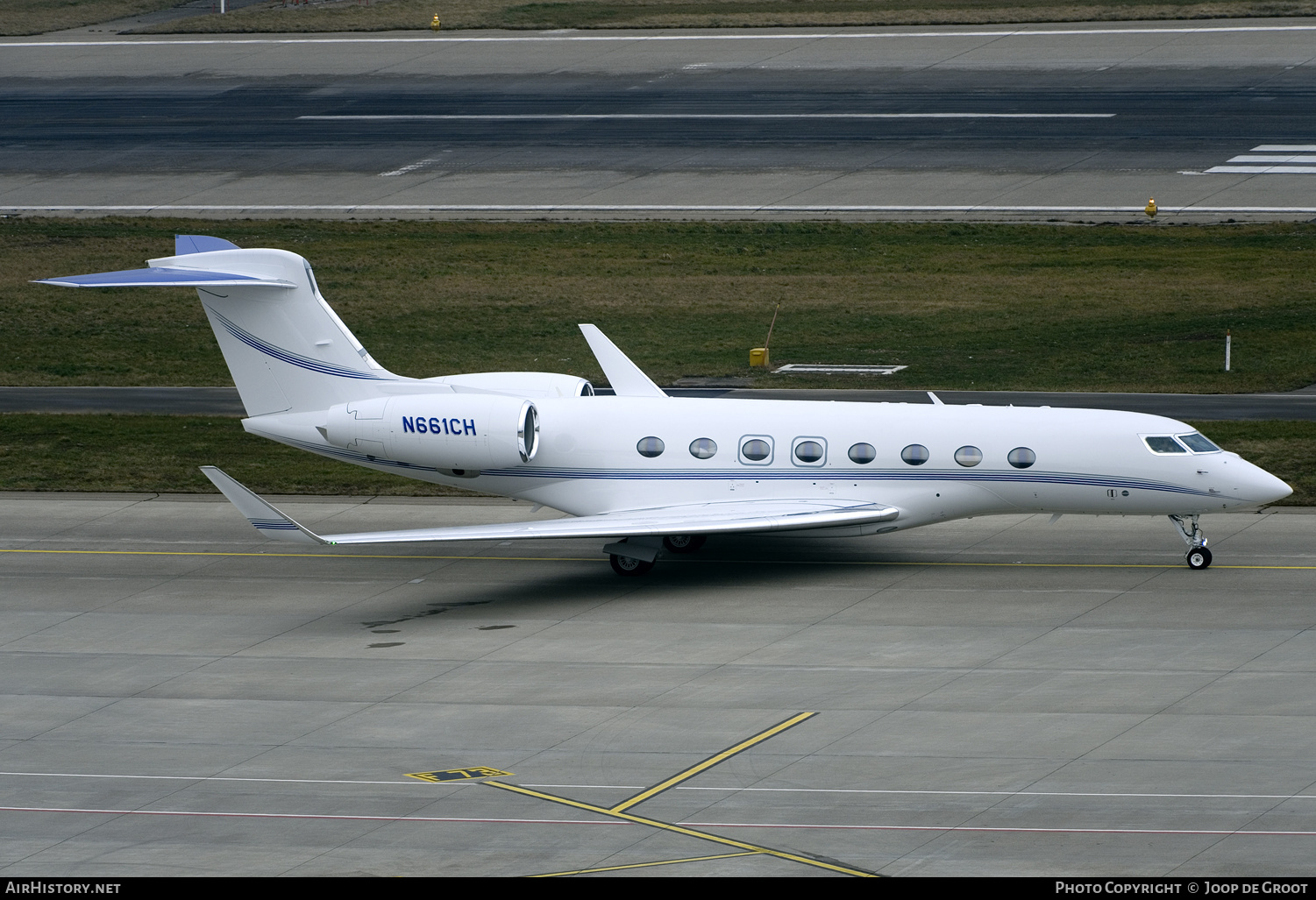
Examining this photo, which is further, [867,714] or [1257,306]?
[1257,306]

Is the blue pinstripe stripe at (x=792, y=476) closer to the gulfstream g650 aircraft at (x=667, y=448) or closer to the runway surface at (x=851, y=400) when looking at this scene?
the gulfstream g650 aircraft at (x=667, y=448)

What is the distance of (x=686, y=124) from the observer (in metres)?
70.9

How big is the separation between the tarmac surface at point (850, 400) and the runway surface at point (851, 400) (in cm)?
2

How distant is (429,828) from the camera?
19.7m

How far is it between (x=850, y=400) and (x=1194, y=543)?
1436 centimetres

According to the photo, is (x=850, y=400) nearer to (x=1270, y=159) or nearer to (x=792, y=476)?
(x=792, y=476)

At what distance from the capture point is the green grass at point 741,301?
1858 inches

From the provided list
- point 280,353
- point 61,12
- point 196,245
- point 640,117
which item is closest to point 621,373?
point 280,353

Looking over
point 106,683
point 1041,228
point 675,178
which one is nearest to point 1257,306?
point 1041,228

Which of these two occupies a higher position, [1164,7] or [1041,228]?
[1164,7]

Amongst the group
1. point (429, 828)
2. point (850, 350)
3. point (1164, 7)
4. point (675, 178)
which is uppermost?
point (1164, 7)

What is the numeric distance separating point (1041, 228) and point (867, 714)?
37644mm

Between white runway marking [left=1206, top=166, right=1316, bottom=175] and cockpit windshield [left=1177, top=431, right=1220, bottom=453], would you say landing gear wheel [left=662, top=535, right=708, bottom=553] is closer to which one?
cockpit windshield [left=1177, top=431, right=1220, bottom=453]

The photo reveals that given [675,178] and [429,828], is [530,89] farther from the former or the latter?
[429,828]
